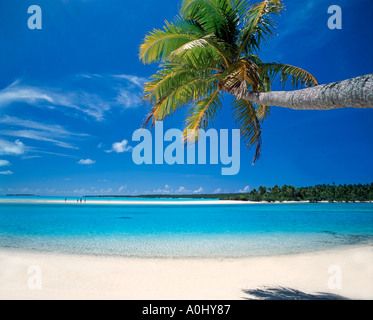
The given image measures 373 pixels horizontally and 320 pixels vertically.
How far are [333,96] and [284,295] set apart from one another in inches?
158

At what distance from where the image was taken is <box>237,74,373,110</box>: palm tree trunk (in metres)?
2.50

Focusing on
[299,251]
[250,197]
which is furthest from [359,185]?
[299,251]

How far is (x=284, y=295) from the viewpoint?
5102mm

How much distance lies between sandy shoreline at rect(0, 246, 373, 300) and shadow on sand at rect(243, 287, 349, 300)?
0.13 metres

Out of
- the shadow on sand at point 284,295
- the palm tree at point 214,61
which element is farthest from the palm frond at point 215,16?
the shadow on sand at point 284,295

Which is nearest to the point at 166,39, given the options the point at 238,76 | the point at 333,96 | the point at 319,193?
the point at 238,76

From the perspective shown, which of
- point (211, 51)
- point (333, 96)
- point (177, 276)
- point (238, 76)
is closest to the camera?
point (333, 96)

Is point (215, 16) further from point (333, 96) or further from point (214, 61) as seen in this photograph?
point (333, 96)

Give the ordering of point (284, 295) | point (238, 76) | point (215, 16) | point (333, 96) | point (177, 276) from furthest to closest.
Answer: point (177, 276)
point (215, 16)
point (284, 295)
point (238, 76)
point (333, 96)

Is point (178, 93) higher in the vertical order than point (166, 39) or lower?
lower

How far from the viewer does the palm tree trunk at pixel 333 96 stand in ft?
8.20

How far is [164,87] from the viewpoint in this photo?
5680 mm
